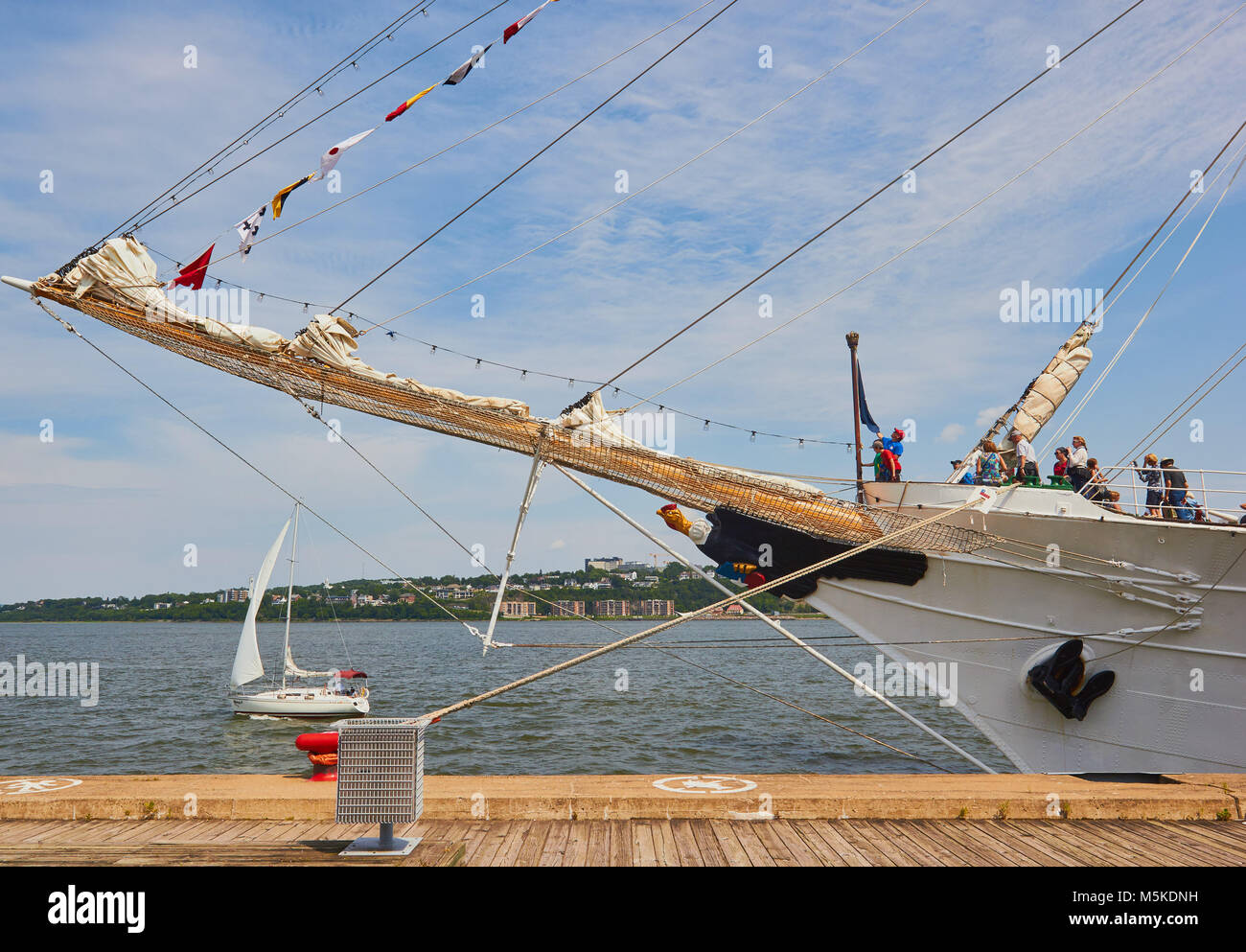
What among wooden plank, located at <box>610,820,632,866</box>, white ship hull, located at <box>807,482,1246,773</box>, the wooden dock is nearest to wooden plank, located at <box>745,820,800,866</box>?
the wooden dock

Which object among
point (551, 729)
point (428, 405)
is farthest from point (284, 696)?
point (428, 405)

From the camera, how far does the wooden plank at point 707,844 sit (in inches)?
243

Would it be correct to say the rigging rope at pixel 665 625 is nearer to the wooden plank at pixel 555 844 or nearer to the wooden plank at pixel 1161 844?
the wooden plank at pixel 555 844

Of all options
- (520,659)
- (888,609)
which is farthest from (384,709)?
(520,659)

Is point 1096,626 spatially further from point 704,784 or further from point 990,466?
point 704,784

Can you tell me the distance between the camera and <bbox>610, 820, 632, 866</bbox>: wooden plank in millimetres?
6184

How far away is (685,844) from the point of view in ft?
21.6

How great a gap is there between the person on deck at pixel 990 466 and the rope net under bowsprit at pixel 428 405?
48.9 inches

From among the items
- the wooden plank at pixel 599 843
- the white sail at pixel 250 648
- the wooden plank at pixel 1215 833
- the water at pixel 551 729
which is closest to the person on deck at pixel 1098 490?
the water at pixel 551 729

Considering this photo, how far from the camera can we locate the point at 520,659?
261ft

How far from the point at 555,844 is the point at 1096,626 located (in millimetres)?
8666

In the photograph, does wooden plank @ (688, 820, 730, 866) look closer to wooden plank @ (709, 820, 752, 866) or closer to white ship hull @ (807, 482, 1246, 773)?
wooden plank @ (709, 820, 752, 866)

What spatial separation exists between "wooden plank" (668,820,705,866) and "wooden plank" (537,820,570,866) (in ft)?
2.46
